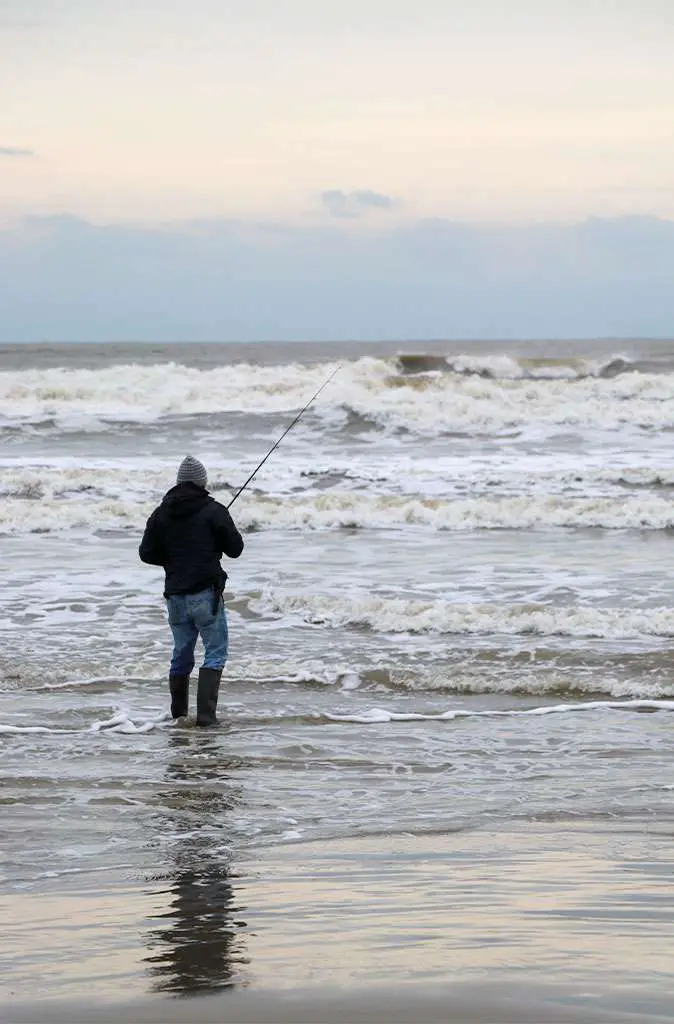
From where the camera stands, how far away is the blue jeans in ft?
25.5

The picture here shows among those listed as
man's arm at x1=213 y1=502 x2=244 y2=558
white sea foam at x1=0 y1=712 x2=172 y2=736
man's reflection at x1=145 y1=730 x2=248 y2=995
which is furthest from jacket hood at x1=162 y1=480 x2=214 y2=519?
man's reflection at x1=145 y1=730 x2=248 y2=995

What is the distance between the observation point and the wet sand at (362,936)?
3.08 m

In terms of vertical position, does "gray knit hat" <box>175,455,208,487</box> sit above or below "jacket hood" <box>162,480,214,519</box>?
above

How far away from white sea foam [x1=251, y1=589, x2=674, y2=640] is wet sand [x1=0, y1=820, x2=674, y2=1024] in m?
5.20

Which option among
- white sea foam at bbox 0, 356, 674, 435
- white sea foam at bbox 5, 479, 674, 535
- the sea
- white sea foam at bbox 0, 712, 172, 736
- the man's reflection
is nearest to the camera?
the man's reflection

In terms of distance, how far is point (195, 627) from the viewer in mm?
7875

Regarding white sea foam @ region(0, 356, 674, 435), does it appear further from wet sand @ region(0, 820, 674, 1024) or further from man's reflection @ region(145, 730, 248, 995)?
wet sand @ region(0, 820, 674, 1024)

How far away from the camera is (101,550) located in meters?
14.4

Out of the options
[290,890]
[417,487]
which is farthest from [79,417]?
[290,890]

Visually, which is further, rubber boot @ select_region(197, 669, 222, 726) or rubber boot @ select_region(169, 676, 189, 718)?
rubber boot @ select_region(169, 676, 189, 718)

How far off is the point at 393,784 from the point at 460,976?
9.71 feet

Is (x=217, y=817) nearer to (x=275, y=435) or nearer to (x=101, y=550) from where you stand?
(x=101, y=550)

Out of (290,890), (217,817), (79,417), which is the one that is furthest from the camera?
(79,417)

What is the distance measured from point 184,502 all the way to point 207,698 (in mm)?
1139
